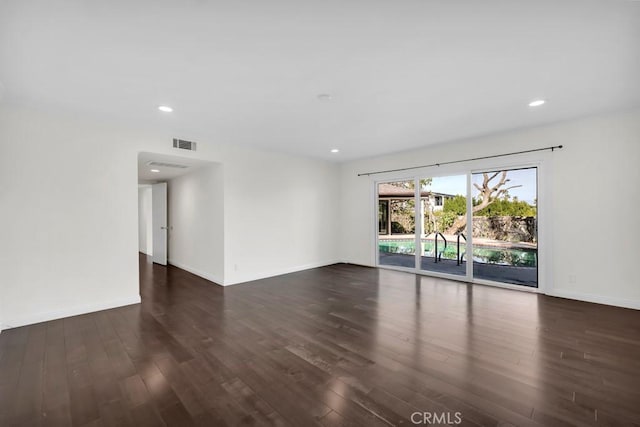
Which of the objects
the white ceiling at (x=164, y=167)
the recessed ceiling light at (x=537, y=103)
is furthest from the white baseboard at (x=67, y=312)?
the recessed ceiling light at (x=537, y=103)

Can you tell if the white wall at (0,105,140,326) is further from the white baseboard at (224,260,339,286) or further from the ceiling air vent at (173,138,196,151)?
the white baseboard at (224,260,339,286)

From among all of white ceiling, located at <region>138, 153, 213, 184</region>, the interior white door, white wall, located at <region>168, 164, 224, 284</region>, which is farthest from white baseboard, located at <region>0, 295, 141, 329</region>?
the interior white door

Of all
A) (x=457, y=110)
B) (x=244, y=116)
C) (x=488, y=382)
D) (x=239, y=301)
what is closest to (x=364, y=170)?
(x=457, y=110)

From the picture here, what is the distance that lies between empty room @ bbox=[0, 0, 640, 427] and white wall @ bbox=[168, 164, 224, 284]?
69mm

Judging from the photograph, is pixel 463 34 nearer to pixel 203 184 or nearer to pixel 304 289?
pixel 304 289

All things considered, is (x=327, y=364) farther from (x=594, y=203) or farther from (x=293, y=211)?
(x=594, y=203)

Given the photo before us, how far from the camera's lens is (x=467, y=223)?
4965 millimetres

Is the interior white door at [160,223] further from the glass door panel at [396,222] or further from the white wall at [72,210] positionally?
the glass door panel at [396,222]

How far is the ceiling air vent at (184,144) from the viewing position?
4.29m

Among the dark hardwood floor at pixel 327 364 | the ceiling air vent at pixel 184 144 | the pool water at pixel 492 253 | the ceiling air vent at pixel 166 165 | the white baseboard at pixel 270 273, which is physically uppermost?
the ceiling air vent at pixel 184 144

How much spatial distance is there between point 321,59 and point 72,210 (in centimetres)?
356

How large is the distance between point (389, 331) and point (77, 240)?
3968 millimetres

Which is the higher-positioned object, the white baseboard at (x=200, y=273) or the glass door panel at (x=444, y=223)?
the glass door panel at (x=444, y=223)

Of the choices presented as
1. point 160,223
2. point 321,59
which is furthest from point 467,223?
point 160,223
